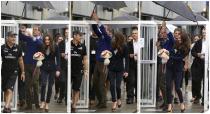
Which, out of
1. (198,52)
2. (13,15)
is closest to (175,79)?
(198,52)

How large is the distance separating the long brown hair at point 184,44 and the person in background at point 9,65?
2.35m

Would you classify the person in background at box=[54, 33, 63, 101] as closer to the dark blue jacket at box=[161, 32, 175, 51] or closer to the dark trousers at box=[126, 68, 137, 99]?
the dark trousers at box=[126, 68, 137, 99]

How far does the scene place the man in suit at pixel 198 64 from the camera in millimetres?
8156

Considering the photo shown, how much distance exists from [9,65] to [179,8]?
2.64 meters

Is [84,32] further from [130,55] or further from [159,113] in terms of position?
[159,113]

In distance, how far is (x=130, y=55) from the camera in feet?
27.0

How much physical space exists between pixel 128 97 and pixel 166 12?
4.45 feet

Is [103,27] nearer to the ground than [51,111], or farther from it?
farther from it

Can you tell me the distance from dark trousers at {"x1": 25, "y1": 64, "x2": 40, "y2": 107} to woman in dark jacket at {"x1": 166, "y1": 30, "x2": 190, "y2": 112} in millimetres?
1950

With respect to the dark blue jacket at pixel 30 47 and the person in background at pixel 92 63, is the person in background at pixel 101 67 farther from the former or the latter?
the dark blue jacket at pixel 30 47

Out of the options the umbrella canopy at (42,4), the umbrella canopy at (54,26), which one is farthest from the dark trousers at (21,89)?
the umbrella canopy at (42,4)

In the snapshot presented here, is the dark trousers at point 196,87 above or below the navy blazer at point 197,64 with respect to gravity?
below

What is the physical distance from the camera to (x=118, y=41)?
325 inches

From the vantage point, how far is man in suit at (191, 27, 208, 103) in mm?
8156
